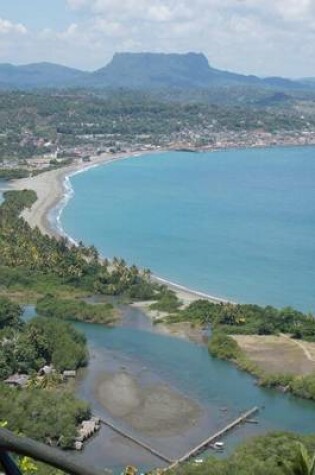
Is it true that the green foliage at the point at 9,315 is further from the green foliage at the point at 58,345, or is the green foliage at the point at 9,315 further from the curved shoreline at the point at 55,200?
the curved shoreline at the point at 55,200

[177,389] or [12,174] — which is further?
[12,174]

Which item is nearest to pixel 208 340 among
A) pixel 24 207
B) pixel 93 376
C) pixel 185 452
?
pixel 93 376

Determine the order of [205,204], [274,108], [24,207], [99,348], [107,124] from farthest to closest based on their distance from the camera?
[274,108] < [107,124] < [205,204] < [24,207] < [99,348]

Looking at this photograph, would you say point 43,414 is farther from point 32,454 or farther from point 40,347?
point 32,454

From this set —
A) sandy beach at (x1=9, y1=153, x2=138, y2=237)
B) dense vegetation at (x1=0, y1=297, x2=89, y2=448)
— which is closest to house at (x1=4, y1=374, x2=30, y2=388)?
dense vegetation at (x1=0, y1=297, x2=89, y2=448)

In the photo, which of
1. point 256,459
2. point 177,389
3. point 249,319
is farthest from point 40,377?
point 249,319

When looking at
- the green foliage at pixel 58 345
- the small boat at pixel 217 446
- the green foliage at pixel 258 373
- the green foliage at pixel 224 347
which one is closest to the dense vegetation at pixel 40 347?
the green foliage at pixel 58 345

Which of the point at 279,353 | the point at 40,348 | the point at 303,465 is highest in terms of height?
the point at 303,465

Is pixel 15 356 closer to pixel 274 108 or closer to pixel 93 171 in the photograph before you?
pixel 93 171
